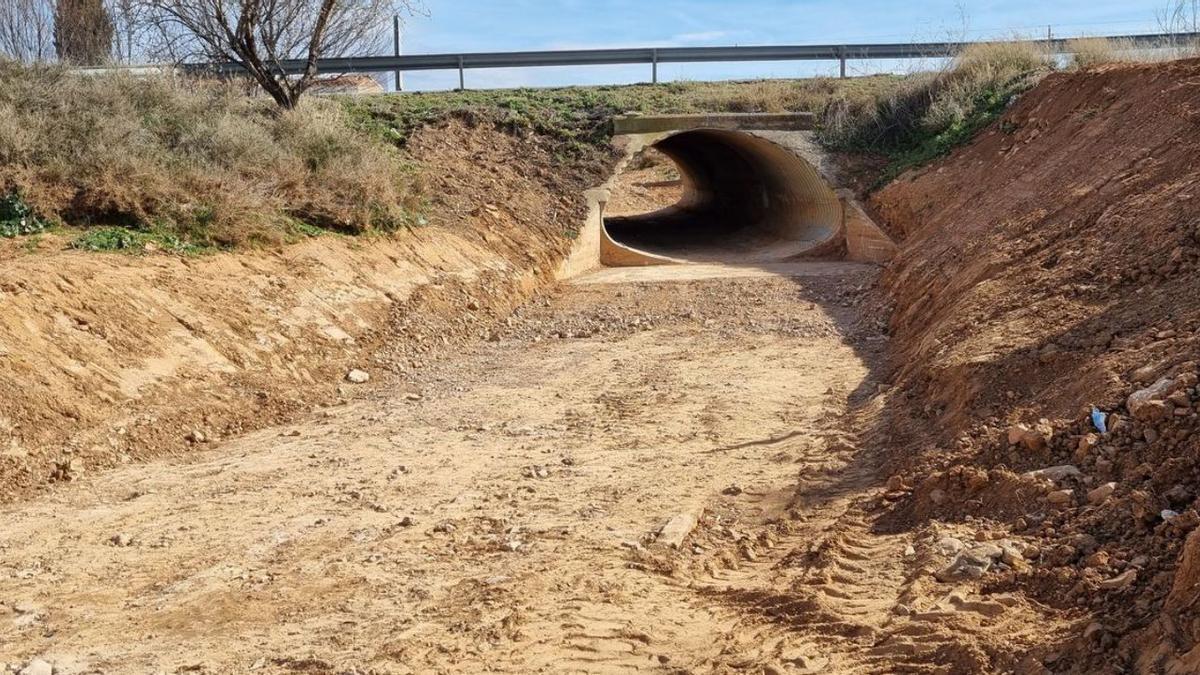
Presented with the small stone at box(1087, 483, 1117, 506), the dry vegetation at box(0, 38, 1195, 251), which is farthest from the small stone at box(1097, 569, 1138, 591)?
the dry vegetation at box(0, 38, 1195, 251)

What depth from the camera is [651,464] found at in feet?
27.9

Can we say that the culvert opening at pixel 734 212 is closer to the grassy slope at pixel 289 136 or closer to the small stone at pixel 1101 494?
the grassy slope at pixel 289 136

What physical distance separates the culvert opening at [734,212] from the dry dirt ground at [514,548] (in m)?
9.01

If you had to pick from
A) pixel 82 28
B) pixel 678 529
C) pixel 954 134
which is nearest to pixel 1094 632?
pixel 678 529

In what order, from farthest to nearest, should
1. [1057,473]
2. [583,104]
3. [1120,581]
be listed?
[583,104] < [1057,473] < [1120,581]

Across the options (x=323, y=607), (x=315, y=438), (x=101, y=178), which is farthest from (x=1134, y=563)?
(x=101, y=178)

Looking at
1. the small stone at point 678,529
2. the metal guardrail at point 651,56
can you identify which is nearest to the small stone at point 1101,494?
the small stone at point 678,529

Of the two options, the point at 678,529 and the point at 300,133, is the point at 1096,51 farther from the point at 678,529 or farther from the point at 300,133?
the point at 678,529

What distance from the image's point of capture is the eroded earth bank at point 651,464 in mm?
5223

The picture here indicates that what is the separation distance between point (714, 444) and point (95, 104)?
9.97m

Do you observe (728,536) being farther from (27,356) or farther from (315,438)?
(27,356)

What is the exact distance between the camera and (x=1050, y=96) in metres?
17.0

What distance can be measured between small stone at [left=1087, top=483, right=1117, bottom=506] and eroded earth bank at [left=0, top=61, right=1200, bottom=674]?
20 mm

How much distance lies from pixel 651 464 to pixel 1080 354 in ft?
10.4
